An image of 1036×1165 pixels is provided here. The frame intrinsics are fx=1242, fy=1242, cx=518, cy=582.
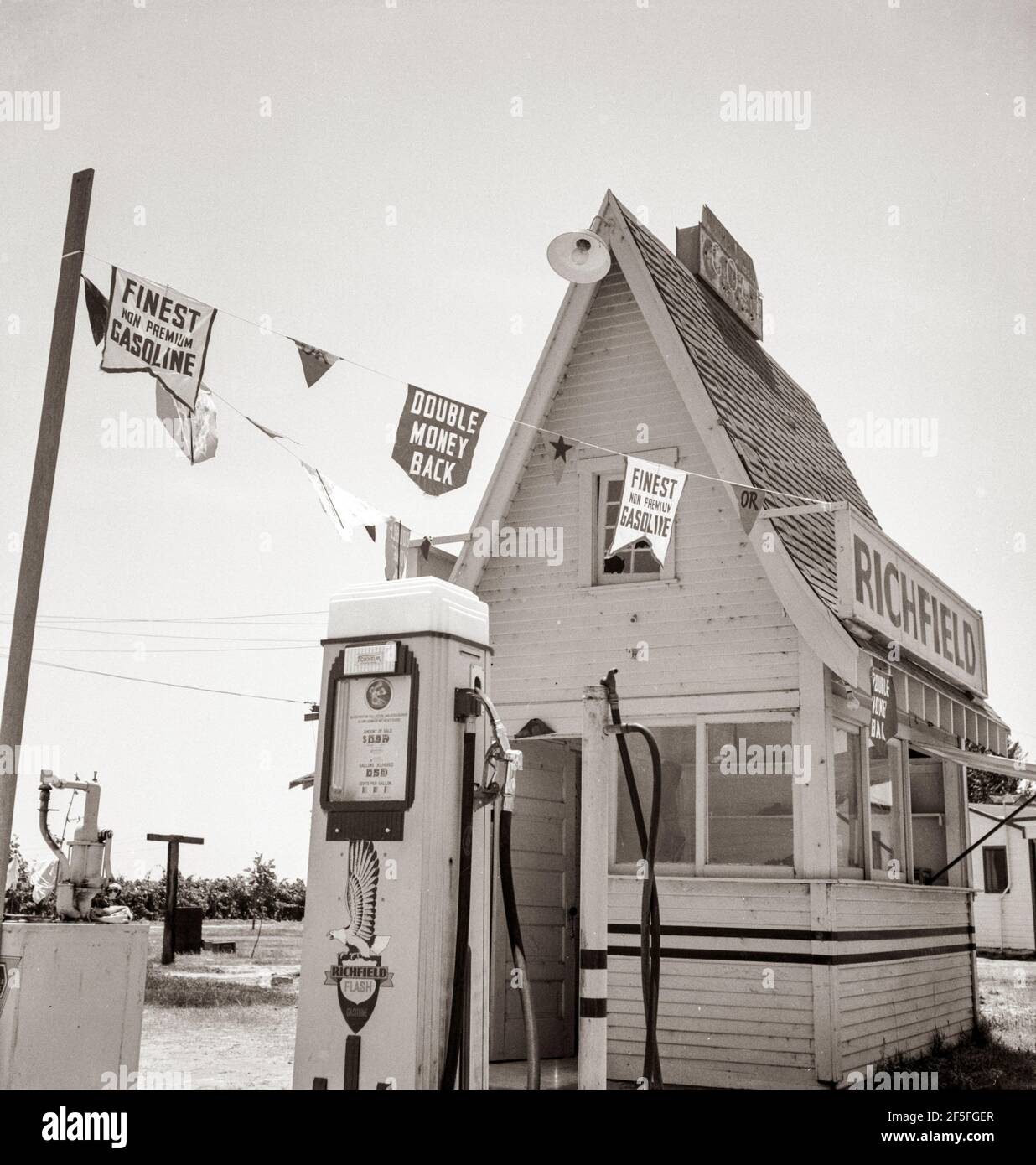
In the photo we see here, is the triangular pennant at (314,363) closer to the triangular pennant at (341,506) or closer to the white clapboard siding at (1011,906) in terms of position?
the triangular pennant at (341,506)

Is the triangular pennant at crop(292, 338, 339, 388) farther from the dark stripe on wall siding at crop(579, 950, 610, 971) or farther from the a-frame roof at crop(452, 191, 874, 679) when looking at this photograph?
the dark stripe on wall siding at crop(579, 950, 610, 971)

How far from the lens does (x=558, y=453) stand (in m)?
11.2

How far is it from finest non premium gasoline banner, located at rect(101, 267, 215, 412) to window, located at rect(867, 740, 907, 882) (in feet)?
23.2

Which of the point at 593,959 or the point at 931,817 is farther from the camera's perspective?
the point at 931,817

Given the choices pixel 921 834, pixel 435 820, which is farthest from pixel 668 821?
pixel 435 820

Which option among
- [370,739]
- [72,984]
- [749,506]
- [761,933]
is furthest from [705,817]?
[72,984]

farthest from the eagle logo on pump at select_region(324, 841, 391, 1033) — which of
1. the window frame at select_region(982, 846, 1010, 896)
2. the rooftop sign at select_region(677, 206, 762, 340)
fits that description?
the window frame at select_region(982, 846, 1010, 896)

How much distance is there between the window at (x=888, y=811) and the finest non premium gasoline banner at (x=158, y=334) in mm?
7074

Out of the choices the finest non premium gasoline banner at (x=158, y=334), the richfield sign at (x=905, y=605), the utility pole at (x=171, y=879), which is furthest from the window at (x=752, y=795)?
the utility pole at (x=171, y=879)

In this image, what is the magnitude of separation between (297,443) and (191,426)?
774 mm

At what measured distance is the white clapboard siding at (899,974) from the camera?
10.1 metres

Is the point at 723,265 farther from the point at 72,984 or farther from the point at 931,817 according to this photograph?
the point at 72,984

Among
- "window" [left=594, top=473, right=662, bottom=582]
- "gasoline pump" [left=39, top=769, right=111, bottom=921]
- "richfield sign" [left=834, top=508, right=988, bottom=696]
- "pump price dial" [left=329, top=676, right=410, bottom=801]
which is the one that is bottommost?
"gasoline pump" [left=39, top=769, right=111, bottom=921]

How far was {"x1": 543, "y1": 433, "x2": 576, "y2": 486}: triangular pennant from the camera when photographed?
1127cm
